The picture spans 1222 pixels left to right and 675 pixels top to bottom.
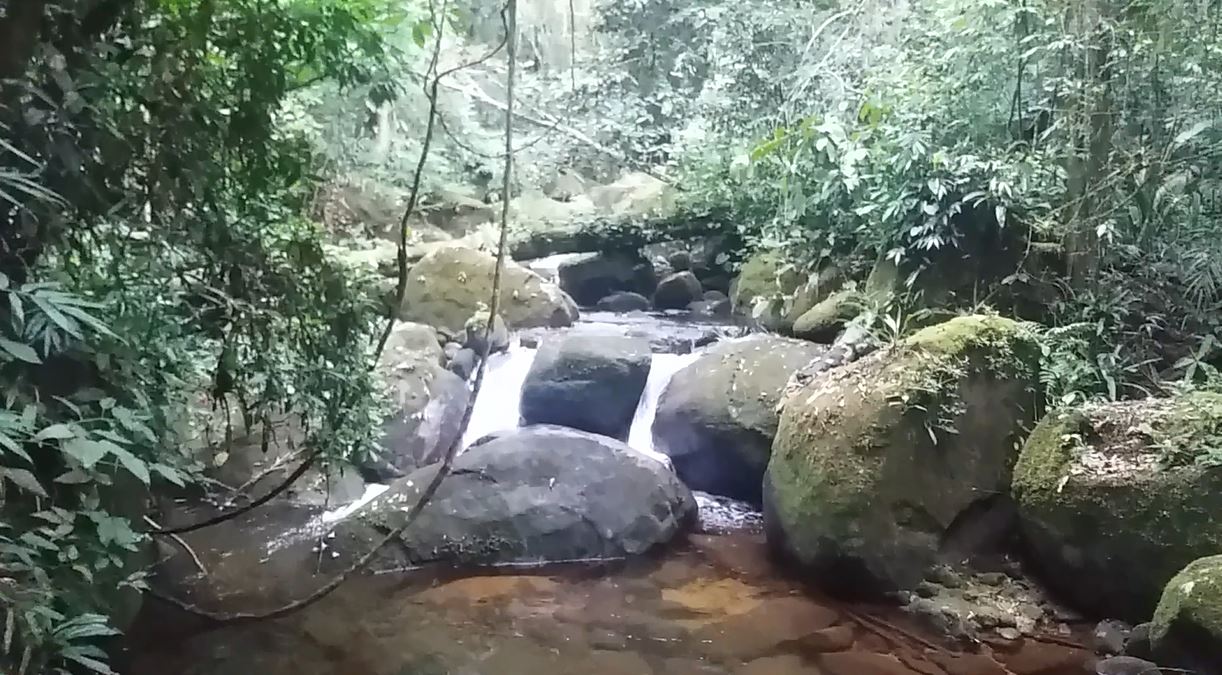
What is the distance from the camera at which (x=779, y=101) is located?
7.79 meters

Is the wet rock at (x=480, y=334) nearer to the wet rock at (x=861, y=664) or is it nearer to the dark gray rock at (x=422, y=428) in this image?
the dark gray rock at (x=422, y=428)

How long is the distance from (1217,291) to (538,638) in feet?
12.4

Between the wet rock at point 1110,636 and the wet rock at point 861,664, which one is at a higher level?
the wet rock at point 1110,636

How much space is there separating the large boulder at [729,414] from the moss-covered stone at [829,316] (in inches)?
8.0

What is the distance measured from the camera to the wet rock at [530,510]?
498 cm

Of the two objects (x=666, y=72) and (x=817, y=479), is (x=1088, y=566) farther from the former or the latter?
(x=666, y=72)

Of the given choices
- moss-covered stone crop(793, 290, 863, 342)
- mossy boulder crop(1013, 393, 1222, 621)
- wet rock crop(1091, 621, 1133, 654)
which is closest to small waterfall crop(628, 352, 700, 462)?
moss-covered stone crop(793, 290, 863, 342)

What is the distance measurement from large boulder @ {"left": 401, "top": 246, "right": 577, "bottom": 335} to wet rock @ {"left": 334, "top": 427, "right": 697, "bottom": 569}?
2.25m

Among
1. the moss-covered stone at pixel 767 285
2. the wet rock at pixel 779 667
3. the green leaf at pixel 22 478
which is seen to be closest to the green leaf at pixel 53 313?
the green leaf at pixel 22 478

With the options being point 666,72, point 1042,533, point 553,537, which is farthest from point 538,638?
point 666,72

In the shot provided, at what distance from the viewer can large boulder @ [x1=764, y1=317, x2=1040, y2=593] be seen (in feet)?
14.7

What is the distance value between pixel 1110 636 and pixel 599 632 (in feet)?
7.34

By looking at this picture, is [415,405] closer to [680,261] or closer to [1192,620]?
[680,261]

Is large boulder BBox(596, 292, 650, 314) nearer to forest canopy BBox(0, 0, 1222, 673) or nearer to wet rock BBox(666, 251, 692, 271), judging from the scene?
wet rock BBox(666, 251, 692, 271)
